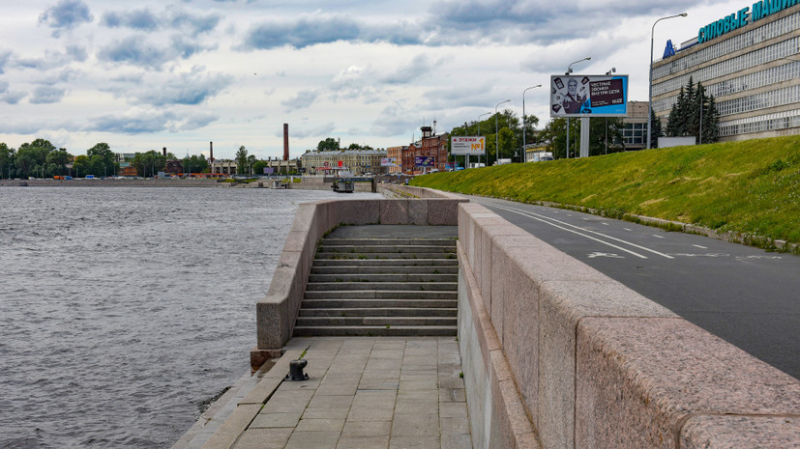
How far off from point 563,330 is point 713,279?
32.5ft

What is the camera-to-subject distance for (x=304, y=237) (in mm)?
15148

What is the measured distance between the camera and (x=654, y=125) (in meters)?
97.4

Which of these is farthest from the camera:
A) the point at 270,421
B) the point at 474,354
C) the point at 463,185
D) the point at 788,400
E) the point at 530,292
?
the point at 463,185

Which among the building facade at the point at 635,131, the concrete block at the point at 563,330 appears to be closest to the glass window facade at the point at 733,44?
the building facade at the point at 635,131

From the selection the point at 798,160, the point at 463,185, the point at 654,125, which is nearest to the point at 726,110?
the point at 654,125

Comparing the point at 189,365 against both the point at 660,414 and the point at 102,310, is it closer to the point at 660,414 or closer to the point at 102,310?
the point at 102,310

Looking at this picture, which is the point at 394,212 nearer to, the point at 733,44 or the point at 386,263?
the point at 386,263

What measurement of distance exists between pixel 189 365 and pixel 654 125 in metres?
92.5

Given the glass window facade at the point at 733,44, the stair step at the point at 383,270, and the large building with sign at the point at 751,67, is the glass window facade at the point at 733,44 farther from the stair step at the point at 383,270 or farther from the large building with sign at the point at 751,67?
the stair step at the point at 383,270

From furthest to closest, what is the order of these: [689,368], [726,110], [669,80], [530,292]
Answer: [669,80], [726,110], [530,292], [689,368]

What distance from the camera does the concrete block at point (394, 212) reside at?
2042cm

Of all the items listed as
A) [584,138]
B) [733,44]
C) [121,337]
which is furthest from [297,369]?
[733,44]

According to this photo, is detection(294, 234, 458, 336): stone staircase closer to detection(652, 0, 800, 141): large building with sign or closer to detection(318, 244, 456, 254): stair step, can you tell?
detection(318, 244, 456, 254): stair step

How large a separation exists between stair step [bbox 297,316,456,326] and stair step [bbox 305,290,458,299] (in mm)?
784
